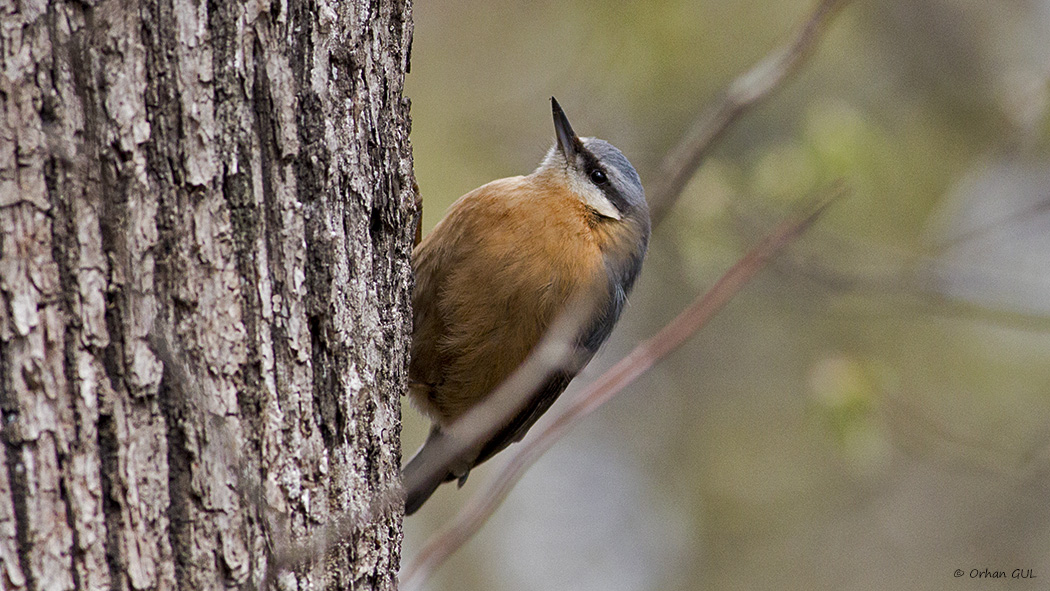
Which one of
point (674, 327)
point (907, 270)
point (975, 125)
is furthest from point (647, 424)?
point (674, 327)

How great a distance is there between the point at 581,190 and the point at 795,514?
5.69 meters

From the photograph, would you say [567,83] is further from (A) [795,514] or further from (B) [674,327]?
(A) [795,514]

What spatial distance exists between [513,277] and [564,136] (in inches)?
34.3

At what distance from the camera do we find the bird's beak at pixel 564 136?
3.91 m

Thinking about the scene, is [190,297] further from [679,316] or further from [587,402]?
[679,316]

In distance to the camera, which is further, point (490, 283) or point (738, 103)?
point (490, 283)

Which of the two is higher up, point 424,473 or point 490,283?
point 490,283

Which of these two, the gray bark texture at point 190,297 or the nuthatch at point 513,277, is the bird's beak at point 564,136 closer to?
the nuthatch at point 513,277

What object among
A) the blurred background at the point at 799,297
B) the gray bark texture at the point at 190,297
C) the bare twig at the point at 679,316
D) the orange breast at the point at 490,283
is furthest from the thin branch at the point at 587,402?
the blurred background at the point at 799,297

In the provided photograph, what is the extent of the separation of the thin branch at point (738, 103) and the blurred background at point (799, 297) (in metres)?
1.20

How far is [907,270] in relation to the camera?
4648 millimetres

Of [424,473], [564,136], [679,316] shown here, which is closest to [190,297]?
[679,316]

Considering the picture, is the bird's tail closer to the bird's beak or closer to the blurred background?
the blurred background

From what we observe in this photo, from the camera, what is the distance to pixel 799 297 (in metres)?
7.43
